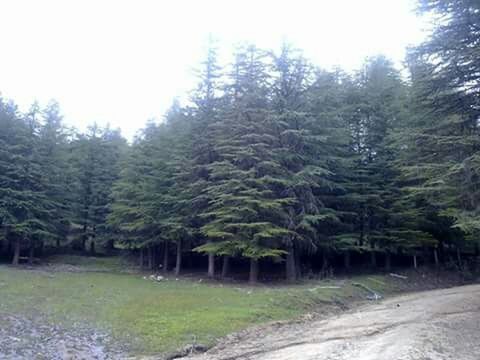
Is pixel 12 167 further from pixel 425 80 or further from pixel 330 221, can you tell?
pixel 425 80

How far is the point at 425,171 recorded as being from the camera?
48.3 feet

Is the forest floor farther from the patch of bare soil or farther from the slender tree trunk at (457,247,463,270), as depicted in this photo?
the slender tree trunk at (457,247,463,270)

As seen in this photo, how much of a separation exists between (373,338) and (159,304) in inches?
288

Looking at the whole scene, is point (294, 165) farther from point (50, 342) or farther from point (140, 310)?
point (50, 342)

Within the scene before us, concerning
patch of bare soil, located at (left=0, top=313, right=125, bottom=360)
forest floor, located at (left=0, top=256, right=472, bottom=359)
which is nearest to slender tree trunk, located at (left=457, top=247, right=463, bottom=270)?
forest floor, located at (left=0, top=256, right=472, bottom=359)

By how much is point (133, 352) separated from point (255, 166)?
12.8 m

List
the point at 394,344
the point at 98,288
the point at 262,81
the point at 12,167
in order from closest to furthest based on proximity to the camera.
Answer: the point at 394,344 → the point at 98,288 → the point at 262,81 → the point at 12,167

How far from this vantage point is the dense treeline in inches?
590

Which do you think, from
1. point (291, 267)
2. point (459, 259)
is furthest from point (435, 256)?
point (291, 267)

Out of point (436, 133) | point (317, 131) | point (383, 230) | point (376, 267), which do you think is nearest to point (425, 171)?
point (436, 133)

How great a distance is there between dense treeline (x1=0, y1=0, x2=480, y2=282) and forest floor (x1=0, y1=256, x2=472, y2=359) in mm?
3064

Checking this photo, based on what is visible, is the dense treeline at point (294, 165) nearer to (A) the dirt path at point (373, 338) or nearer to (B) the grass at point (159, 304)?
(B) the grass at point (159, 304)

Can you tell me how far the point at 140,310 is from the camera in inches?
507

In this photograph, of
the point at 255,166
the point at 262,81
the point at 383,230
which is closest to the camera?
the point at 255,166
